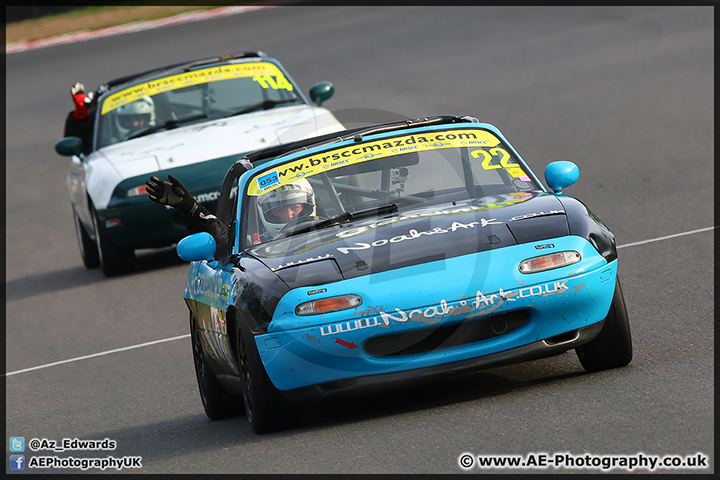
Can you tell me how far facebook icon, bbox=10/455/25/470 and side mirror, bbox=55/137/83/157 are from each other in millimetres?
6810

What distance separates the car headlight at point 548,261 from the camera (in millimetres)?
5805

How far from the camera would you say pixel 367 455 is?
17.5 ft

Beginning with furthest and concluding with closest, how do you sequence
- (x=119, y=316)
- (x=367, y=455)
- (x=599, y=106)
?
(x=599, y=106) < (x=119, y=316) < (x=367, y=455)

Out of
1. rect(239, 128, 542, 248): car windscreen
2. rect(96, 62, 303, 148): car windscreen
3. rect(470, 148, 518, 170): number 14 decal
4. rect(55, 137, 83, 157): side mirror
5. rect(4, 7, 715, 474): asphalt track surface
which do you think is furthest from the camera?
rect(55, 137, 83, 157): side mirror

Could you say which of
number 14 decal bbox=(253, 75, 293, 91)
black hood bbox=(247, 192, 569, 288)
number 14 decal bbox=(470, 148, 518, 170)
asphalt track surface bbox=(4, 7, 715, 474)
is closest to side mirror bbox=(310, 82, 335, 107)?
number 14 decal bbox=(253, 75, 293, 91)

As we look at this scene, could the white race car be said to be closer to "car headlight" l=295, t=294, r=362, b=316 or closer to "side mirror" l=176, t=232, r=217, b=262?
"side mirror" l=176, t=232, r=217, b=262

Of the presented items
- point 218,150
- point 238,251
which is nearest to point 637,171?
point 218,150

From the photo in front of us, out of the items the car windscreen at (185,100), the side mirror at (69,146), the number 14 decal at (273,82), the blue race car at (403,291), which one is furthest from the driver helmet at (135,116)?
the blue race car at (403,291)

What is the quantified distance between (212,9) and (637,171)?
18.3 meters

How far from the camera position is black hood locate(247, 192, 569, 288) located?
5840 mm

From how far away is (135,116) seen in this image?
12.9 metres

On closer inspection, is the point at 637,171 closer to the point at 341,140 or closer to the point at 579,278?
the point at 341,140

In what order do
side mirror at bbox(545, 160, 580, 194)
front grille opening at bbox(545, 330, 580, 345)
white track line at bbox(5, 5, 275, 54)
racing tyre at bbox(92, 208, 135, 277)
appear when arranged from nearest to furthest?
front grille opening at bbox(545, 330, 580, 345)
side mirror at bbox(545, 160, 580, 194)
racing tyre at bbox(92, 208, 135, 277)
white track line at bbox(5, 5, 275, 54)

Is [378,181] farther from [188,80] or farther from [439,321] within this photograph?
[188,80]
